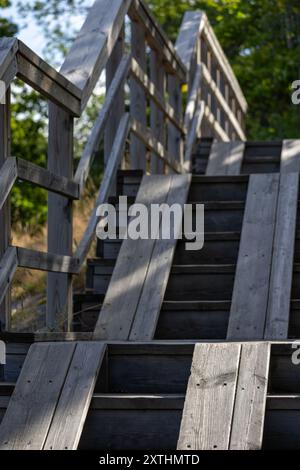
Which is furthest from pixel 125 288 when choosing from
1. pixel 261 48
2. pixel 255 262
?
pixel 261 48

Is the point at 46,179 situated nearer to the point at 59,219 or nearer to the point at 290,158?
the point at 59,219

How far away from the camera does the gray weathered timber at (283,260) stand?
3996 millimetres

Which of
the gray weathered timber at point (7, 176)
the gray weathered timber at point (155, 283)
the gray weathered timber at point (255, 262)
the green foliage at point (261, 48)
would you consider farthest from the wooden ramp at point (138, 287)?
the green foliage at point (261, 48)

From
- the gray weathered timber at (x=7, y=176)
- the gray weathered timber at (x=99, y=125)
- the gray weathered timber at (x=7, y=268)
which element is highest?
the gray weathered timber at (x=99, y=125)

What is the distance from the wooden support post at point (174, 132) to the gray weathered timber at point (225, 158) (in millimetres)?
251

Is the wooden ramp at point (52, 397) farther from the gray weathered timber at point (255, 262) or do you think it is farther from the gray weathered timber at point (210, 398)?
the gray weathered timber at point (255, 262)

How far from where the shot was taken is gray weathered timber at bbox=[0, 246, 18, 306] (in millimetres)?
3412

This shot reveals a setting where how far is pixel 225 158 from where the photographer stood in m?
7.48

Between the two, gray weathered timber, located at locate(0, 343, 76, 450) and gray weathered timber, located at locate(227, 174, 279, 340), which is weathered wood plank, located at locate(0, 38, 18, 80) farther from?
gray weathered timber, located at locate(227, 174, 279, 340)

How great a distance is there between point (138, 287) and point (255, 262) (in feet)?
1.82

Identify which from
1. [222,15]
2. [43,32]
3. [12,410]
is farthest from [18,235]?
[43,32]

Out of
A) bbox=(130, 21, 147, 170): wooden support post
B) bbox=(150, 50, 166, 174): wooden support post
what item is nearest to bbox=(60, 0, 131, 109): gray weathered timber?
bbox=(130, 21, 147, 170): wooden support post
